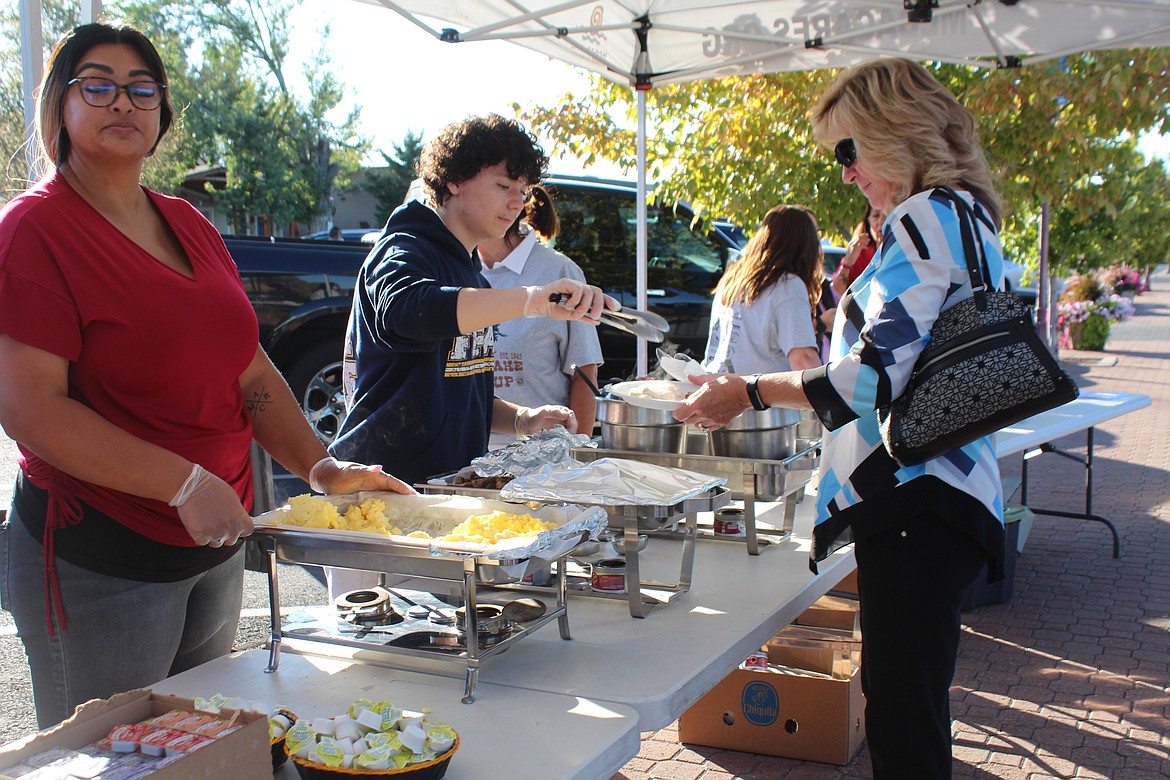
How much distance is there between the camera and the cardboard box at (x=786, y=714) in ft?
10.5

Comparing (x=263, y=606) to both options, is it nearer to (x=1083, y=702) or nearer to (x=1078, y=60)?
(x=1083, y=702)

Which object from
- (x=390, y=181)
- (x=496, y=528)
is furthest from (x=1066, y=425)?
(x=390, y=181)

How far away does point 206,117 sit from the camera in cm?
3173

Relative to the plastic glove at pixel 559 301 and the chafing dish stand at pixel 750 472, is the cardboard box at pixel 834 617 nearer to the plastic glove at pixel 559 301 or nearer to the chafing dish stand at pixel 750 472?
the chafing dish stand at pixel 750 472

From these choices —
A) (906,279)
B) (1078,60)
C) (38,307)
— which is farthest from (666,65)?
(38,307)

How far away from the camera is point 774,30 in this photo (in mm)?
4883

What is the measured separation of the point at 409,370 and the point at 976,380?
1244 millimetres

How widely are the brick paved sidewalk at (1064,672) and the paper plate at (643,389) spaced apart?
1.36 metres

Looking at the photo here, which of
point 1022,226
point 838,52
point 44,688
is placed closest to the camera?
A: point 44,688

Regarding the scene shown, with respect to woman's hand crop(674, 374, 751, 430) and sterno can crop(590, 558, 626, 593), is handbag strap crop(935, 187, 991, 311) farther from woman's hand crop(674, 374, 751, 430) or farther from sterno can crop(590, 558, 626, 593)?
sterno can crop(590, 558, 626, 593)

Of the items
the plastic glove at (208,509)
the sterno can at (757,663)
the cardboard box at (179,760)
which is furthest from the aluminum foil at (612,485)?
the sterno can at (757,663)

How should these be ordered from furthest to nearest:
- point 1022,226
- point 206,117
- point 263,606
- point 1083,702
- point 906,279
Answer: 1. point 206,117
2. point 1022,226
3. point 263,606
4. point 1083,702
5. point 906,279

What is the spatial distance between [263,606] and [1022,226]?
6431 mm

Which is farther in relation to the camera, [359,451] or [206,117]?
[206,117]
